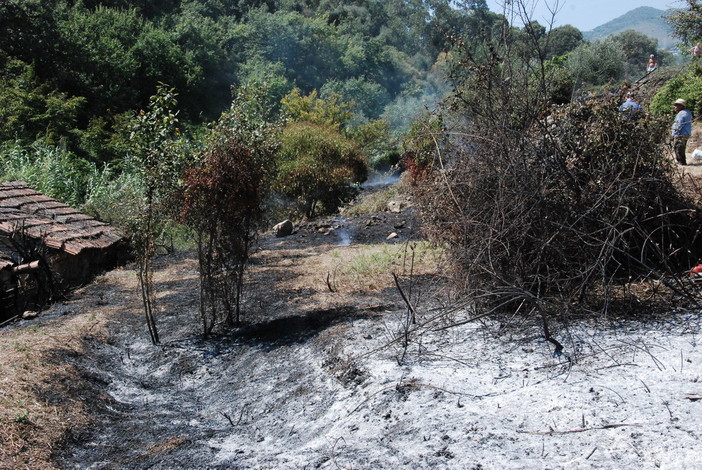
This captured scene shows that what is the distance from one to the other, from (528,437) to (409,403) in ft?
3.32

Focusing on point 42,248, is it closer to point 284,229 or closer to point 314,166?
point 284,229

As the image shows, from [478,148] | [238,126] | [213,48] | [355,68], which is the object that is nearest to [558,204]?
[478,148]

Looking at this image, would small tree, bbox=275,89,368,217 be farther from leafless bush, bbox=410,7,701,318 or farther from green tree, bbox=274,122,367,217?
leafless bush, bbox=410,7,701,318

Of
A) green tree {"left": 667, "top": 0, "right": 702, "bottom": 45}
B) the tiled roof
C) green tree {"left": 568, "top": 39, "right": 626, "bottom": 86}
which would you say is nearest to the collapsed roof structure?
the tiled roof

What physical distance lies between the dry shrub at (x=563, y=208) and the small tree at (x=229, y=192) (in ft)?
6.69

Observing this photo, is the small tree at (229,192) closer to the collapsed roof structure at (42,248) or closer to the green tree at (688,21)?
the collapsed roof structure at (42,248)

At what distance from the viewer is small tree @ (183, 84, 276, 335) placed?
7145 mm

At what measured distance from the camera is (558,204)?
6070 mm

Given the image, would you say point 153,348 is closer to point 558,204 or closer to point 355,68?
point 558,204

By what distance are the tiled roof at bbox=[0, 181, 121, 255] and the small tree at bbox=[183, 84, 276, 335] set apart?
3.95 meters

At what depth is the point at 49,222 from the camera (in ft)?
36.7

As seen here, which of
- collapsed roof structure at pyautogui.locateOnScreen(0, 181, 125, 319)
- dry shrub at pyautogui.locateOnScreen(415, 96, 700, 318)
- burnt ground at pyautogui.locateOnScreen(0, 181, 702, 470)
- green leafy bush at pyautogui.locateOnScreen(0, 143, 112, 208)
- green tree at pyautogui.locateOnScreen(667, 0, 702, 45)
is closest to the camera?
burnt ground at pyautogui.locateOnScreen(0, 181, 702, 470)

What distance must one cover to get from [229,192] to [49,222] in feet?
18.2

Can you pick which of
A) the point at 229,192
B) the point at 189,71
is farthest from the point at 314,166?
the point at 189,71
